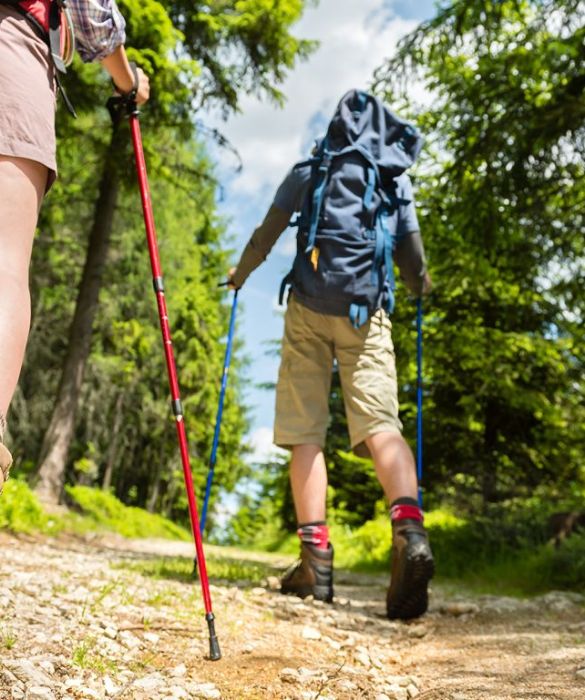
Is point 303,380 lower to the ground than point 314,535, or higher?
higher

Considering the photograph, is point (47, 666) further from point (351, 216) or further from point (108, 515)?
point (108, 515)

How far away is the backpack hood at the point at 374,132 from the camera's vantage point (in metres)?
3.54

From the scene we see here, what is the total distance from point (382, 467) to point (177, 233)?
18.1 m

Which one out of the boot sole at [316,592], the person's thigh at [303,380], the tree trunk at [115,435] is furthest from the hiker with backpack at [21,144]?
the tree trunk at [115,435]

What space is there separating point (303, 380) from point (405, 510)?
0.87 m

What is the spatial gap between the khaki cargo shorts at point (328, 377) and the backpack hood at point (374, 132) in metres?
0.82

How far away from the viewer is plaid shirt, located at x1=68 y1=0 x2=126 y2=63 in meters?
2.09

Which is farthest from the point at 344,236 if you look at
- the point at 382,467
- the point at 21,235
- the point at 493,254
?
the point at 493,254

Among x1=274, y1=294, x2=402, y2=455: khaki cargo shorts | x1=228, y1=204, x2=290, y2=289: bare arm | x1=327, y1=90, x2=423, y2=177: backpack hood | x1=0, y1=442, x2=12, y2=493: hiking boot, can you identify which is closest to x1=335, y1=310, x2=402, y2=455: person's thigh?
x1=274, y1=294, x2=402, y2=455: khaki cargo shorts

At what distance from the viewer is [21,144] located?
5.62 ft

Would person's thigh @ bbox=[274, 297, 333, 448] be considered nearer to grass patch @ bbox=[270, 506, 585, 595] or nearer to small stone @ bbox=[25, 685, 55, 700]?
small stone @ bbox=[25, 685, 55, 700]

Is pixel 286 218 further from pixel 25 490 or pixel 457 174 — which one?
pixel 25 490

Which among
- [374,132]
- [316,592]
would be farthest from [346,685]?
[374,132]

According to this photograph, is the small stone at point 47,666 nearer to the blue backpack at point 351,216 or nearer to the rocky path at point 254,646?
the rocky path at point 254,646
